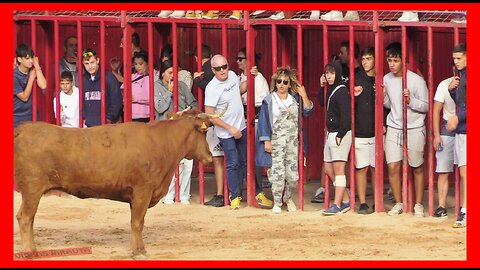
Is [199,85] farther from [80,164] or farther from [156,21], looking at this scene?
[80,164]

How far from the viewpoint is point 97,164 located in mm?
15094

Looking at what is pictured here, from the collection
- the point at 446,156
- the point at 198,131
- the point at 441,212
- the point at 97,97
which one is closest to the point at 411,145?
the point at 446,156

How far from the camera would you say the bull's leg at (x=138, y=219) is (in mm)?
15102

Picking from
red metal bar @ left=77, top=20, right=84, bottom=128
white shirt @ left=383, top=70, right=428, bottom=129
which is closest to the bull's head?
white shirt @ left=383, top=70, right=428, bottom=129

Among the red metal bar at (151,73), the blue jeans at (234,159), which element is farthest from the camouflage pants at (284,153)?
the red metal bar at (151,73)

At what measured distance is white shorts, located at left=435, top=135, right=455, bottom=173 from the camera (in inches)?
677

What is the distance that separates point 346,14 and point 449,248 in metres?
3.64

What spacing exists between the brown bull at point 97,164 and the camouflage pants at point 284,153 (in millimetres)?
2566

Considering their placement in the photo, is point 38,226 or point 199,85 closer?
point 38,226

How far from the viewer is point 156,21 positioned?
18812 millimetres

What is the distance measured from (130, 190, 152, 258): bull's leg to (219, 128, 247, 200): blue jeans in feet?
10.1

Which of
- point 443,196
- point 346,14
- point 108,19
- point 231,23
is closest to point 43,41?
point 108,19

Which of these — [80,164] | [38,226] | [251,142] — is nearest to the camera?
[80,164]

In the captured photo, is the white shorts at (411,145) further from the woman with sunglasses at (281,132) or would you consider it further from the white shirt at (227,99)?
the white shirt at (227,99)
